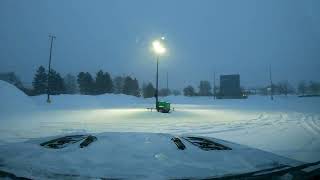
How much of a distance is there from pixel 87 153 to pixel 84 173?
0.61 meters

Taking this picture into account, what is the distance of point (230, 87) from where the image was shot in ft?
335

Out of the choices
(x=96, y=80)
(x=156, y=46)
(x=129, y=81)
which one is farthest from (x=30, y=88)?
(x=156, y=46)

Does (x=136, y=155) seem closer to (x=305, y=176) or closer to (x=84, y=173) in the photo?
(x=84, y=173)

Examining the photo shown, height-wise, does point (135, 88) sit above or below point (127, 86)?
below

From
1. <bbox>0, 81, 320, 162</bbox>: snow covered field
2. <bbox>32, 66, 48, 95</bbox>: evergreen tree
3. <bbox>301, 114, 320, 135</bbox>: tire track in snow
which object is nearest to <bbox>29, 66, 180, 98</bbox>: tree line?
<bbox>32, 66, 48, 95</bbox>: evergreen tree

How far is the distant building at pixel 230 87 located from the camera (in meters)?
101

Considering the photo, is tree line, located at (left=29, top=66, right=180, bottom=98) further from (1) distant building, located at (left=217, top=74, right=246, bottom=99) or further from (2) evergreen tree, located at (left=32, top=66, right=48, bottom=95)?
(1) distant building, located at (left=217, top=74, right=246, bottom=99)


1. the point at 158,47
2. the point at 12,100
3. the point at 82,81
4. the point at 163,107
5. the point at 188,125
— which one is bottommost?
the point at 188,125

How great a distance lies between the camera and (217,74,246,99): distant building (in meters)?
101

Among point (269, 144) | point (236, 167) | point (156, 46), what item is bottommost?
point (269, 144)

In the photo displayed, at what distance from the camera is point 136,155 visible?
3693mm

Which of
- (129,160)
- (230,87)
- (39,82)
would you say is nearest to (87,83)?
(39,82)

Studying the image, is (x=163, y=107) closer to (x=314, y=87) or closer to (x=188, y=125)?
(x=188, y=125)

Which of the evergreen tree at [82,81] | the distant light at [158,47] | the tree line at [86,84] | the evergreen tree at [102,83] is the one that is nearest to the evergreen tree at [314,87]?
the tree line at [86,84]
